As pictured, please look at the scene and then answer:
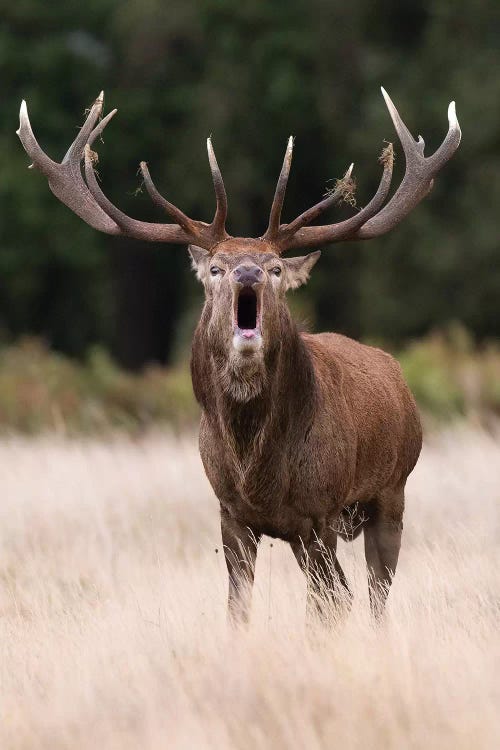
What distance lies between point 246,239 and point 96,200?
0.86 metres

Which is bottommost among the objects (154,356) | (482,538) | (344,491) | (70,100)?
(154,356)

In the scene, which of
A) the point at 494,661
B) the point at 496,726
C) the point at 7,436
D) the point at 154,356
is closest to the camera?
the point at 496,726

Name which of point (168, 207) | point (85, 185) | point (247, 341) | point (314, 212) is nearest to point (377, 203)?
point (314, 212)

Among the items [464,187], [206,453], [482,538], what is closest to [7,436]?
[482,538]

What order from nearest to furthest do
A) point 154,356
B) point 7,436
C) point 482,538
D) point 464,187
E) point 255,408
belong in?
point 255,408 → point 482,538 → point 7,436 → point 464,187 → point 154,356

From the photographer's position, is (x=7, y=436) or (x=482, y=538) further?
(x=7, y=436)

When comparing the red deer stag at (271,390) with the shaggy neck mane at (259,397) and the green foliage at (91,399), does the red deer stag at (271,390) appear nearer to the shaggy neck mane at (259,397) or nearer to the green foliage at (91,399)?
the shaggy neck mane at (259,397)

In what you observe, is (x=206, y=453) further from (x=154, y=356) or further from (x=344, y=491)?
(x=154, y=356)

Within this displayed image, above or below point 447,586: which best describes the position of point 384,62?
above

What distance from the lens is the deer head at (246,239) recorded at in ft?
21.1

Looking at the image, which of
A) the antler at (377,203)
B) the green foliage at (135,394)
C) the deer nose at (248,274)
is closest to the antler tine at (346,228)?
the antler at (377,203)

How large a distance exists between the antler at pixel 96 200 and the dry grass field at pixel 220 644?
1578 millimetres

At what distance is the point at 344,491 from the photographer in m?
6.91

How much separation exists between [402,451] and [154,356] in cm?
2365
